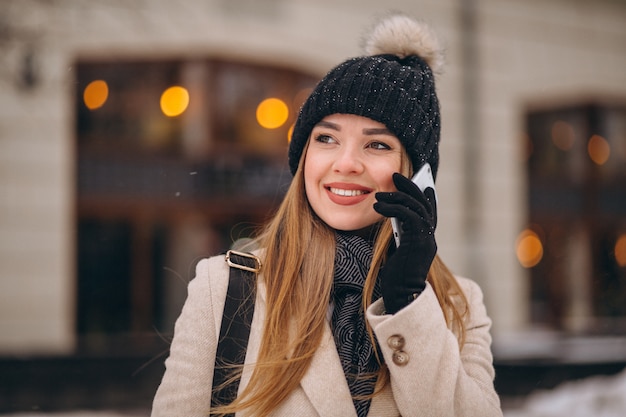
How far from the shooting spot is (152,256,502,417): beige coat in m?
2.23

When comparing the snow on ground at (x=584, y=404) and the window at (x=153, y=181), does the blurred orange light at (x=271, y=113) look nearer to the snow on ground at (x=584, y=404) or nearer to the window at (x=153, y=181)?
the window at (x=153, y=181)

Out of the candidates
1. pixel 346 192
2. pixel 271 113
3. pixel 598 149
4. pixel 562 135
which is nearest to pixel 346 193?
pixel 346 192

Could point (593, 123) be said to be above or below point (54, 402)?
above

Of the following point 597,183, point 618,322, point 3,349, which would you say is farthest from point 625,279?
point 3,349

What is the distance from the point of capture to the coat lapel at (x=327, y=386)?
88.7 inches

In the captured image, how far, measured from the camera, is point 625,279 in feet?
54.0

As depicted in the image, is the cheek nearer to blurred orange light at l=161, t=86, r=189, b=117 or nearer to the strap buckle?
the strap buckle

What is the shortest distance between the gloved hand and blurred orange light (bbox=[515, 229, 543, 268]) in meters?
13.6

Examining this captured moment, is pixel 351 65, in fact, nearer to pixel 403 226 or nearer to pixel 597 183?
pixel 403 226

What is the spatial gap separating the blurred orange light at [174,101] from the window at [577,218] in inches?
Result: 280

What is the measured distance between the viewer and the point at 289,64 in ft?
43.8

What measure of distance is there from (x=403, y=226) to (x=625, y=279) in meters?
15.6

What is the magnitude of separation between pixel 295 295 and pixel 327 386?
288 millimetres

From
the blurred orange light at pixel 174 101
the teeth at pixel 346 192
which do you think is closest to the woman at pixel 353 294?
the teeth at pixel 346 192
